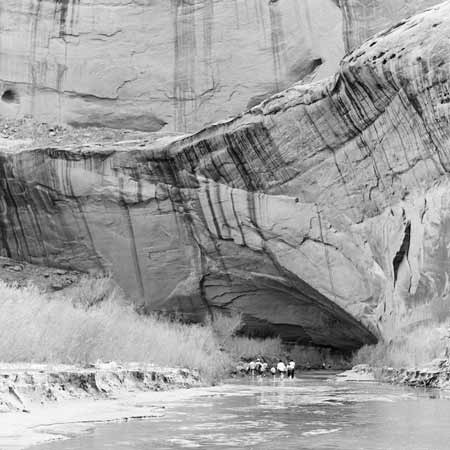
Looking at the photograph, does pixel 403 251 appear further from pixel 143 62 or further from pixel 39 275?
pixel 143 62

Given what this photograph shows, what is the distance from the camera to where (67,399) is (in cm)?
979

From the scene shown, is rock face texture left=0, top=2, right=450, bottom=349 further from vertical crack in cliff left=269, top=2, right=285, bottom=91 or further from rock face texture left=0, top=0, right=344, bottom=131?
vertical crack in cliff left=269, top=2, right=285, bottom=91

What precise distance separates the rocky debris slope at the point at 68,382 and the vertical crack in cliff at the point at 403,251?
29.4 ft

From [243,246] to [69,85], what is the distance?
1284cm

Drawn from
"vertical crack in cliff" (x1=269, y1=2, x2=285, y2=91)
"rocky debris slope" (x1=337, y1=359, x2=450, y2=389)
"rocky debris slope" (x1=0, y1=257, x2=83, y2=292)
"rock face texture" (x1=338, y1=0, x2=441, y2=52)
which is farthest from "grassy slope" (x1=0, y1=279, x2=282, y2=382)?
"rock face texture" (x1=338, y1=0, x2=441, y2=52)

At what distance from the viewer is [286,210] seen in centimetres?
2481

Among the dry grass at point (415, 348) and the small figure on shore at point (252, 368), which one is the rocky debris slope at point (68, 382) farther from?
the small figure on shore at point (252, 368)

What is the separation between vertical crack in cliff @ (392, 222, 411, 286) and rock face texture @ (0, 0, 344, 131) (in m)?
13.3

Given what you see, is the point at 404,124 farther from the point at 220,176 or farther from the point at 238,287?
the point at 238,287

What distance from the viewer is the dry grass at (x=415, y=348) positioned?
16.3 metres

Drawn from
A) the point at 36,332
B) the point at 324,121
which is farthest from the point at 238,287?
the point at 36,332

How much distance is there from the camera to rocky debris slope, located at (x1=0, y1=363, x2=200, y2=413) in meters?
8.53

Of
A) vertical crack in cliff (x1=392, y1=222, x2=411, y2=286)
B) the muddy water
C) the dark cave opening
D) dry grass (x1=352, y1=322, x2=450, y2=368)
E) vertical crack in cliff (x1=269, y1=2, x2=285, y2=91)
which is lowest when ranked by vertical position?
the muddy water

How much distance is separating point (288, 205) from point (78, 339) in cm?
1287
